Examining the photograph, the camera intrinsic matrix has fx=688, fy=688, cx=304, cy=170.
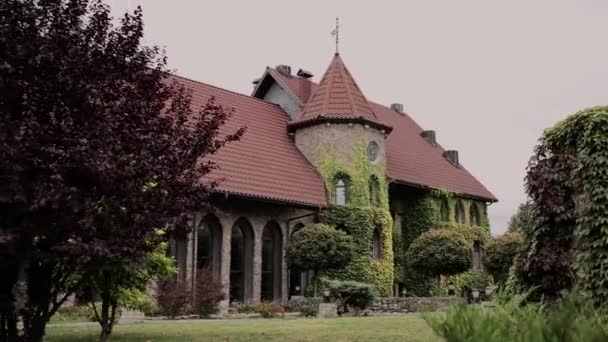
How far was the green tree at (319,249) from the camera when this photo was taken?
2345 cm

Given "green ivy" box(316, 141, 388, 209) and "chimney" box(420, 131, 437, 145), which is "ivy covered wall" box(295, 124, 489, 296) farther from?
"chimney" box(420, 131, 437, 145)

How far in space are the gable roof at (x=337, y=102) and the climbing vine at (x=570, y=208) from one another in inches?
700

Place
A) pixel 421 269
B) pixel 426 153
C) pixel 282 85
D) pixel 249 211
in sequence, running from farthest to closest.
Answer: pixel 426 153 → pixel 282 85 → pixel 421 269 → pixel 249 211

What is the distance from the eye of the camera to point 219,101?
1109 inches

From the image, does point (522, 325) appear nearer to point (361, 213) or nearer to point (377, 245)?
point (361, 213)

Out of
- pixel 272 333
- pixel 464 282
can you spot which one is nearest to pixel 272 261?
pixel 464 282

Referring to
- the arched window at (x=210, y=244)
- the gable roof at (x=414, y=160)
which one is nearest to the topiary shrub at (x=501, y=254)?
the gable roof at (x=414, y=160)

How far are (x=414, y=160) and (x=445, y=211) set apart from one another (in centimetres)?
291

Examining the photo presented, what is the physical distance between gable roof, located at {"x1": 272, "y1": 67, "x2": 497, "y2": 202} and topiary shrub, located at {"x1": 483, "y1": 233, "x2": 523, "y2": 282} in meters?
4.20

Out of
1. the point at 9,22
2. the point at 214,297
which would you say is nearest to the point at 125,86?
the point at 9,22

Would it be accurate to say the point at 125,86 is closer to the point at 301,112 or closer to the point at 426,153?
the point at 301,112

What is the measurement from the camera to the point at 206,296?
2034 centimetres

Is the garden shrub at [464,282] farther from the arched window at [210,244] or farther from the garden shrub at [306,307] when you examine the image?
the arched window at [210,244]

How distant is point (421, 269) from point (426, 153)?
30.2 feet
